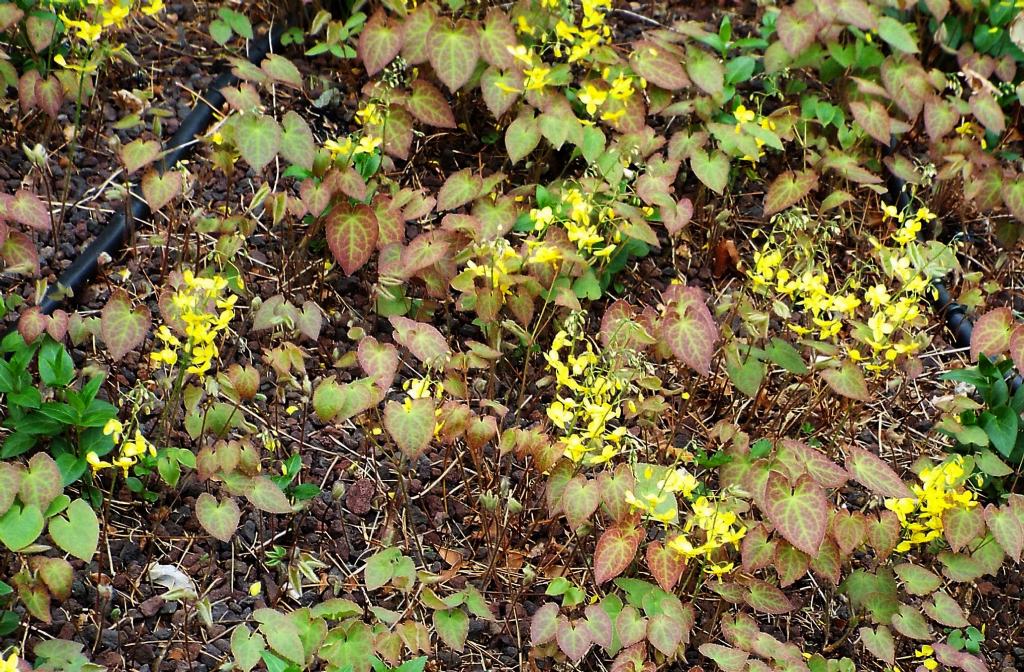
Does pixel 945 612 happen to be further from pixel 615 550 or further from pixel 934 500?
pixel 615 550

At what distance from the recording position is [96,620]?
8.02 ft

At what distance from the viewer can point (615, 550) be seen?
7.91 feet

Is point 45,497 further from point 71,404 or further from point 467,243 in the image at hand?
point 467,243

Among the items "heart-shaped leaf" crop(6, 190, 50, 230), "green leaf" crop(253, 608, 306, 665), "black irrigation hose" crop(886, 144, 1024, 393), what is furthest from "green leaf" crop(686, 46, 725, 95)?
"green leaf" crop(253, 608, 306, 665)

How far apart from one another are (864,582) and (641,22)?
2226mm

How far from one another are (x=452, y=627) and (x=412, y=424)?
449 mm

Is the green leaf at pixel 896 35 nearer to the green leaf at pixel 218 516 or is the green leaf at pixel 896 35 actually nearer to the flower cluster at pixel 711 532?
the flower cluster at pixel 711 532

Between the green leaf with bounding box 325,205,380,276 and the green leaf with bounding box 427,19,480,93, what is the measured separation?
0.50 meters

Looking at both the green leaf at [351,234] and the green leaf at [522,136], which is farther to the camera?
the green leaf at [522,136]

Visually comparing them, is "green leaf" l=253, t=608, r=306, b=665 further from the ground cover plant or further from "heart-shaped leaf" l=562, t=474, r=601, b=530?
"heart-shaped leaf" l=562, t=474, r=601, b=530

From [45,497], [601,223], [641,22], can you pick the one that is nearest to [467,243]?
[601,223]

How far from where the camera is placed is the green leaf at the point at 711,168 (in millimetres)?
3191

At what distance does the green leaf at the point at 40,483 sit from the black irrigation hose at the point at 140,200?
0.53 m

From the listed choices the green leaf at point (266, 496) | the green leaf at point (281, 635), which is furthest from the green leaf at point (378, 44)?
the green leaf at point (281, 635)
